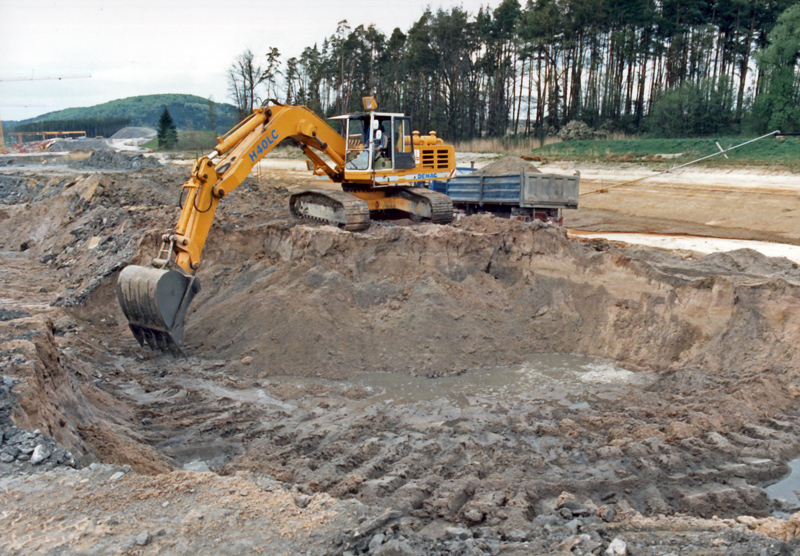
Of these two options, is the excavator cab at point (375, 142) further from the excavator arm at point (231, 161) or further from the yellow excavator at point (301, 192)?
the excavator arm at point (231, 161)

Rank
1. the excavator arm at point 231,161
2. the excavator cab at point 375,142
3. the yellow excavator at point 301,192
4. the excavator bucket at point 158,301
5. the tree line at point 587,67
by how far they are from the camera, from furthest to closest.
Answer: the tree line at point 587,67 → the excavator cab at point 375,142 → the excavator arm at point 231,161 → the yellow excavator at point 301,192 → the excavator bucket at point 158,301

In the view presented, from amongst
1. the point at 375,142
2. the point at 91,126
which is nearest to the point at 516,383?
the point at 375,142

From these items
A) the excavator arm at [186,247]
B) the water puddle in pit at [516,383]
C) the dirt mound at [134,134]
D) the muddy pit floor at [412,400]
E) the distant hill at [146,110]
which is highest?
the distant hill at [146,110]

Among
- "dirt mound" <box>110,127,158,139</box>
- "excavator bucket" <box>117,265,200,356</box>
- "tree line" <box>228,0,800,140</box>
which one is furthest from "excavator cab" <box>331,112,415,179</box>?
"dirt mound" <box>110,127,158,139</box>

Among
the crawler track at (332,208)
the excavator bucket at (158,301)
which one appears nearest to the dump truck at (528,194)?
the crawler track at (332,208)

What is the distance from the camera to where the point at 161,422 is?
5.98 m

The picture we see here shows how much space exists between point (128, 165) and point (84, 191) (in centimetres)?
1451

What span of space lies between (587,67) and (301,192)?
28267mm

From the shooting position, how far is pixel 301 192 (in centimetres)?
1112

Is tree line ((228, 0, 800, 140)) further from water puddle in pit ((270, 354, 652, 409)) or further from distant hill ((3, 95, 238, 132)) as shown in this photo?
distant hill ((3, 95, 238, 132))

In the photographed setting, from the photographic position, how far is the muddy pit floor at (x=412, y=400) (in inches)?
140

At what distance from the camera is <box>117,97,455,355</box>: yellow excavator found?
7.54 m

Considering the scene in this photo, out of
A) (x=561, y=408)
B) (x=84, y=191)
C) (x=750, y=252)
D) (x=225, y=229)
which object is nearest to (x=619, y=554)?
(x=561, y=408)

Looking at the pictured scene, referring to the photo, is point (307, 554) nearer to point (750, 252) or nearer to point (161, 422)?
point (161, 422)
